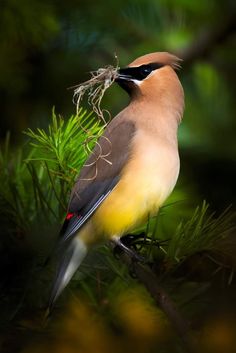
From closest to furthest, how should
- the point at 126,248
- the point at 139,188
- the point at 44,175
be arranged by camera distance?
the point at 44,175 → the point at 126,248 → the point at 139,188

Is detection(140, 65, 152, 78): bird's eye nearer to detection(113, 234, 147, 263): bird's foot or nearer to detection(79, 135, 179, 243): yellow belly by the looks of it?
detection(79, 135, 179, 243): yellow belly

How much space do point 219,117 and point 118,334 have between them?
106 cm

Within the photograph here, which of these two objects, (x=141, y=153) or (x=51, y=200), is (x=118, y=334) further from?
(x=141, y=153)

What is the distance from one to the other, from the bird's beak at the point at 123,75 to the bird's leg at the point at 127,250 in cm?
43

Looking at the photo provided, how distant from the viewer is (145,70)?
2.45 m

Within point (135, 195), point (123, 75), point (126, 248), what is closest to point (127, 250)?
point (126, 248)

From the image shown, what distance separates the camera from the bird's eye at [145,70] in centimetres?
244

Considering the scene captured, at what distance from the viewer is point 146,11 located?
8.84 feet

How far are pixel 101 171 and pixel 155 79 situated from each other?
384mm

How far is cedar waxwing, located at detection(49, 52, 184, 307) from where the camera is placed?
2.13 metres

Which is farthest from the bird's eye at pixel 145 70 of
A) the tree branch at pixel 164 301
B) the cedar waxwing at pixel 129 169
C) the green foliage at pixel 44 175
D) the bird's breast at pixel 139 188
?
the tree branch at pixel 164 301

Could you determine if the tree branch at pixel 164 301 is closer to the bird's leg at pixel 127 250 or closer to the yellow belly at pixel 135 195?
the bird's leg at pixel 127 250

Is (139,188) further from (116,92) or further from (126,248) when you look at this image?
(116,92)

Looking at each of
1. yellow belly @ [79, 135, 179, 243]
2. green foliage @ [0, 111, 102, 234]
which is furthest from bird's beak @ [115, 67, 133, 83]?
green foliage @ [0, 111, 102, 234]
